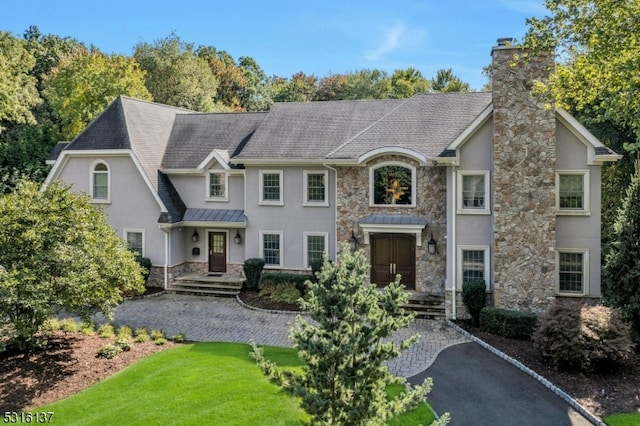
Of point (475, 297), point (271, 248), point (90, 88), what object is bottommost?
point (475, 297)

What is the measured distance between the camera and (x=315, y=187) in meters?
21.5

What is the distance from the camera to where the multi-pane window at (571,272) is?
56.0ft

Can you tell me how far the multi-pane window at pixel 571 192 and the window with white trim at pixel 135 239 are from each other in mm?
18235

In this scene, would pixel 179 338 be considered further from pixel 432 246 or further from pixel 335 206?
pixel 432 246

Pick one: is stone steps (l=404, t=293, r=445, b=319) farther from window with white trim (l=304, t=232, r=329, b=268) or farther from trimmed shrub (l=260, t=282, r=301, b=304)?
window with white trim (l=304, t=232, r=329, b=268)

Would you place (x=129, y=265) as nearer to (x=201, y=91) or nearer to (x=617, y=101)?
(x=617, y=101)

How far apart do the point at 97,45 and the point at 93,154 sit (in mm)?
42506

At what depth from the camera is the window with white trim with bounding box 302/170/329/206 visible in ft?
70.1

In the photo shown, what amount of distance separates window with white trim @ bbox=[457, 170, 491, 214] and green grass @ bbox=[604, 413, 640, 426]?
8.45 m

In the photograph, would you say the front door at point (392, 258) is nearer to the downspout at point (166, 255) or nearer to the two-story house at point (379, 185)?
the two-story house at point (379, 185)

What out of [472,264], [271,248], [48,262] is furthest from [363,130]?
[48,262]

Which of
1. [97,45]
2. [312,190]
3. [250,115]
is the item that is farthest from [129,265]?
[97,45]

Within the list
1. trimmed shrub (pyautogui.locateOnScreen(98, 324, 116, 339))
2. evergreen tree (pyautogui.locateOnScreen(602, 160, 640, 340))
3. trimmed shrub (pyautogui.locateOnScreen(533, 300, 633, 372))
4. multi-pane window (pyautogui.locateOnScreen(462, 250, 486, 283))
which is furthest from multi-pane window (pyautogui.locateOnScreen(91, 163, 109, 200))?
evergreen tree (pyautogui.locateOnScreen(602, 160, 640, 340))

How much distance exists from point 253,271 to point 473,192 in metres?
10.0
